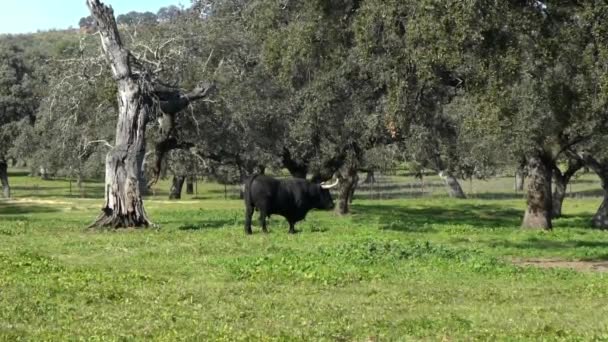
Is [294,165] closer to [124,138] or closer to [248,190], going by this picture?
[124,138]

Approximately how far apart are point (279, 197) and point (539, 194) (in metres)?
11.1

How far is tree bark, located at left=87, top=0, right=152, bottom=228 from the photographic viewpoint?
2881 cm

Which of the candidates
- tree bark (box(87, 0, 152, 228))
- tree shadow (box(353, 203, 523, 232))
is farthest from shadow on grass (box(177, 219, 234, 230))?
tree shadow (box(353, 203, 523, 232))

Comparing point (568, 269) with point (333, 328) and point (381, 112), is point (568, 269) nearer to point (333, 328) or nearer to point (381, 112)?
point (333, 328)

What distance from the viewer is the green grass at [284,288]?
36.4 ft

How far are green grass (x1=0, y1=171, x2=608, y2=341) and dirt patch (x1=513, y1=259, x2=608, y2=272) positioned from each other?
96 cm

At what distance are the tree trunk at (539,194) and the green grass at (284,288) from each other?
6070 mm

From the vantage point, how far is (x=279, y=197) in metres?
28.5

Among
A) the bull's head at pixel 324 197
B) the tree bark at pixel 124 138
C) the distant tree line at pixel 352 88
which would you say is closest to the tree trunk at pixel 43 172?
the distant tree line at pixel 352 88

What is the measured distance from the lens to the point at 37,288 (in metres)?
13.7

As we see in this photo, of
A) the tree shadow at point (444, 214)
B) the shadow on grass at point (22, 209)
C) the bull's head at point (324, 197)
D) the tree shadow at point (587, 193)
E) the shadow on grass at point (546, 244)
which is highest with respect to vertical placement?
the bull's head at point (324, 197)

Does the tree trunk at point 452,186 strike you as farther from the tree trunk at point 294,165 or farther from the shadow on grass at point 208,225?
the shadow on grass at point 208,225

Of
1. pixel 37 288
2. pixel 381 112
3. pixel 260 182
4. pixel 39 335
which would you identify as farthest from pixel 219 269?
pixel 381 112

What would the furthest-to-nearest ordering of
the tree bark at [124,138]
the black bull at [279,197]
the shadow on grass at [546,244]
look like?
the tree bark at [124,138], the black bull at [279,197], the shadow on grass at [546,244]
